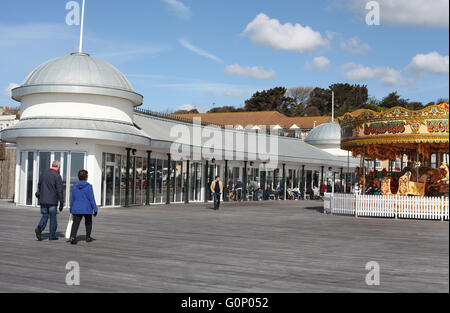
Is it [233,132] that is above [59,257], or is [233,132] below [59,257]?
above

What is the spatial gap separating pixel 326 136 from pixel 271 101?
64785mm

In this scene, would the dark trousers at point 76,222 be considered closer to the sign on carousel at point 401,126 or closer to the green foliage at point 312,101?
the sign on carousel at point 401,126

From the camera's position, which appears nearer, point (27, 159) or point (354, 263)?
point (354, 263)

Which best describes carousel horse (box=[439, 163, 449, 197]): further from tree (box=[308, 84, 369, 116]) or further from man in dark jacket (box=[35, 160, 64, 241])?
tree (box=[308, 84, 369, 116])

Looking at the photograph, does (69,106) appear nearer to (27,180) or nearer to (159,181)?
(27,180)

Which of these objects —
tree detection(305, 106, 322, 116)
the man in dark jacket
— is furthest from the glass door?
tree detection(305, 106, 322, 116)

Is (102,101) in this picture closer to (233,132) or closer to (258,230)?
(258,230)

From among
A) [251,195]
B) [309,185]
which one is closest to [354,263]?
[251,195]

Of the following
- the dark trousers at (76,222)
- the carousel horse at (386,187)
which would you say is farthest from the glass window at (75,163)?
the carousel horse at (386,187)

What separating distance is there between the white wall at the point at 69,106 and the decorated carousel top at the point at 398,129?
39.6 feet

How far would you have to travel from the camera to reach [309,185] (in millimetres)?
49094

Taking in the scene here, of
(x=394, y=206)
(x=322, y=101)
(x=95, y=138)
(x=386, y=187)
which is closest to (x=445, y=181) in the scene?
(x=386, y=187)

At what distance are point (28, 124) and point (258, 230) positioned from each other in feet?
45.6
